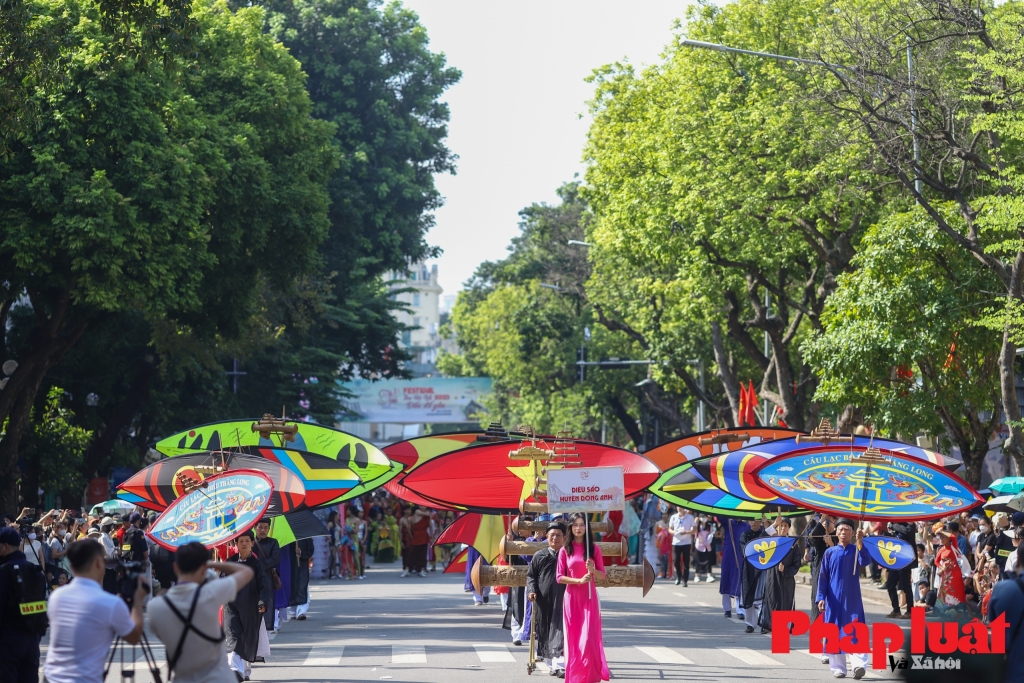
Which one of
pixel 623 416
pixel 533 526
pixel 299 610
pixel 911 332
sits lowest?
pixel 299 610

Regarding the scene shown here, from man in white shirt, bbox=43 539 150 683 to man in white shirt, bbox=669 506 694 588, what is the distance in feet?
75.0

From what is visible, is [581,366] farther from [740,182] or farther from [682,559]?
[740,182]

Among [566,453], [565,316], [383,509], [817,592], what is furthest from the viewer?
[565,316]

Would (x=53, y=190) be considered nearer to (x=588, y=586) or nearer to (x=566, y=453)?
(x=566, y=453)

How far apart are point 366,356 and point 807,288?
21200 millimetres

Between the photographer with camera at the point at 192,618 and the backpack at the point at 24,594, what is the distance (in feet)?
8.92

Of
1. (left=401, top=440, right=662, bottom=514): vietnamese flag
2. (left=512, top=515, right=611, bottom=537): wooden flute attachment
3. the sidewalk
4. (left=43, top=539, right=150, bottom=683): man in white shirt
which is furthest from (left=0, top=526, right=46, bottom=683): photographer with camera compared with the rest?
the sidewalk

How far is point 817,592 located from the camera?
15.3m

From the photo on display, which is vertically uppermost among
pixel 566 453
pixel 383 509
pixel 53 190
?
pixel 53 190

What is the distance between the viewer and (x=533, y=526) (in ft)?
54.1

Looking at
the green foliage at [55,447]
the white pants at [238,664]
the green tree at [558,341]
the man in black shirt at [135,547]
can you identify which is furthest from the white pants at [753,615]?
the green tree at [558,341]

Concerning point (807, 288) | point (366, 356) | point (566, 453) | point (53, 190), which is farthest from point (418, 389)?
point (566, 453)

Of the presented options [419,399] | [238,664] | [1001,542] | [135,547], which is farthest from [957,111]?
[419,399]

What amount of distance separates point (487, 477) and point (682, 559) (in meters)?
14.5
